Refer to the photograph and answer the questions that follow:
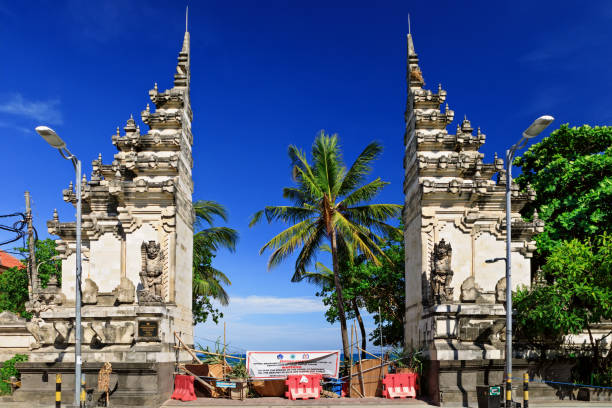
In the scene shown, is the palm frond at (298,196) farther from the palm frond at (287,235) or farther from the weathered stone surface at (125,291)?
the weathered stone surface at (125,291)

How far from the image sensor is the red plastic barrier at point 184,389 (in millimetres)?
18281

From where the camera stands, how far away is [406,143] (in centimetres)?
2350

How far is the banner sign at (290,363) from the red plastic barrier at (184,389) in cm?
190

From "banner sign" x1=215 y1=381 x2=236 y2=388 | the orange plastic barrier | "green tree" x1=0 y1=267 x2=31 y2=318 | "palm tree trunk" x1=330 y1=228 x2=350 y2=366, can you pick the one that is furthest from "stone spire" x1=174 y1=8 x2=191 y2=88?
"green tree" x1=0 y1=267 x2=31 y2=318

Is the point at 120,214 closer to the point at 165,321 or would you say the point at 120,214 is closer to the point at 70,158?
the point at 165,321

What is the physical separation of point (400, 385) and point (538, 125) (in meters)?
9.42

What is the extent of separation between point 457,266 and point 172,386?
1048 cm

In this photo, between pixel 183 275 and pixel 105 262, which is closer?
pixel 105 262

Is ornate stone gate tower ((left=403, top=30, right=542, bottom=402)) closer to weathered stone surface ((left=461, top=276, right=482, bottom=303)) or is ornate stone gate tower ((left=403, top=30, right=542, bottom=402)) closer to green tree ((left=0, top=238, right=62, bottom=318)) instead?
weathered stone surface ((left=461, top=276, right=482, bottom=303))

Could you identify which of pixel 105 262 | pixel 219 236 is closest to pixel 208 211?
pixel 219 236

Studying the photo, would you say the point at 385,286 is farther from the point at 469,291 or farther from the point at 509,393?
the point at 509,393

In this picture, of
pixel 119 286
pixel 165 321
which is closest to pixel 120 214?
pixel 119 286

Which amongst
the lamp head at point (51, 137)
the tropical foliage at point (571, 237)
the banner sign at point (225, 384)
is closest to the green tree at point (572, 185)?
the tropical foliage at point (571, 237)

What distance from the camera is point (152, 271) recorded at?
61.2 ft
